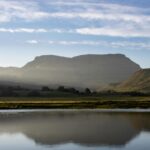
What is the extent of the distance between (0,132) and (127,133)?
14693mm

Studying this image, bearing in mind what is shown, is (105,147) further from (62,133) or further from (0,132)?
(0,132)

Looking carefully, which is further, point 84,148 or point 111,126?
point 111,126

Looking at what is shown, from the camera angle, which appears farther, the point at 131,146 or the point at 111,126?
Answer: the point at 111,126

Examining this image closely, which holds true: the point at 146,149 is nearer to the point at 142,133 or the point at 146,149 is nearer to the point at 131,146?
the point at 131,146

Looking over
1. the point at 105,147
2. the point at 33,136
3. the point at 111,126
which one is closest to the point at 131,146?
the point at 105,147

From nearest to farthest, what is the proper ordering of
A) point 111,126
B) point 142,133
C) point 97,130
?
1. point 142,133
2. point 97,130
3. point 111,126

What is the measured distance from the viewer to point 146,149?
3800 cm

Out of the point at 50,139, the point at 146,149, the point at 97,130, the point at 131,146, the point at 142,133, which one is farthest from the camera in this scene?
the point at 97,130

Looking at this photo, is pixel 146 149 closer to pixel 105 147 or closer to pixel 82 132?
pixel 105 147

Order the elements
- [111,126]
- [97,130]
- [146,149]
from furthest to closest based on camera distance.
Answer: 1. [111,126]
2. [97,130]
3. [146,149]

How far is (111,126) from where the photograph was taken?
5938 centimetres

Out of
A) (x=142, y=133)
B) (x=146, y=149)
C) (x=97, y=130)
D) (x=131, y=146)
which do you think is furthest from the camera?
(x=97, y=130)

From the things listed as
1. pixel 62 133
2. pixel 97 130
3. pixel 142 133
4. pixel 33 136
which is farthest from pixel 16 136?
pixel 142 133

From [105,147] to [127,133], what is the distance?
12197mm
